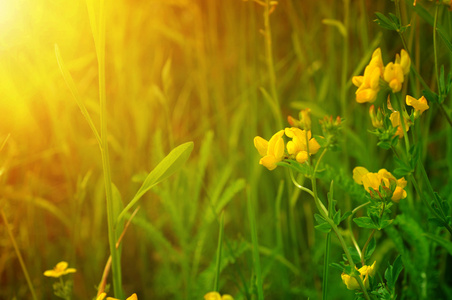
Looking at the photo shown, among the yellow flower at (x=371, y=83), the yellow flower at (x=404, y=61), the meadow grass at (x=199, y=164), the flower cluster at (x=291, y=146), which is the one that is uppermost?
the yellow flower at (x=404, y=61)

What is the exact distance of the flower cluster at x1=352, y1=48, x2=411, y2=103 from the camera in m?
0.50

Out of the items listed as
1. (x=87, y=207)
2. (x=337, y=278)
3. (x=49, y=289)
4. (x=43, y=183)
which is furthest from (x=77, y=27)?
(x=337, y=278)

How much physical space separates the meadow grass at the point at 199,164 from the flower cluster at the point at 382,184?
0.58 ft

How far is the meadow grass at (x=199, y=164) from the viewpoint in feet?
3.07

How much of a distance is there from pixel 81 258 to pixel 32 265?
0.13 metres

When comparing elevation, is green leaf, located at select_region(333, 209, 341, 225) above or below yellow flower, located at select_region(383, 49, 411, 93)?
below

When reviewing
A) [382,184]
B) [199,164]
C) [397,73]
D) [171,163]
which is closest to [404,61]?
[397,73]

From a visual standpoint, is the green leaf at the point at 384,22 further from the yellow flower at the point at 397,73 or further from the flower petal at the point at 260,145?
the flower petal at the point at 260,145

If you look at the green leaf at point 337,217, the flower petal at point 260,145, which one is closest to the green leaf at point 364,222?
the green leaf at point 337,217

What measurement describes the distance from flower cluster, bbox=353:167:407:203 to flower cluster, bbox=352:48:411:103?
9cm

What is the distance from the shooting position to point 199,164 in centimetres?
111

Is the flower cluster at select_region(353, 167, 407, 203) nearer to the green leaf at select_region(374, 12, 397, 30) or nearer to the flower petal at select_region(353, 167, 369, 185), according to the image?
the flower petal at select_region(353, 167, 369, 185)

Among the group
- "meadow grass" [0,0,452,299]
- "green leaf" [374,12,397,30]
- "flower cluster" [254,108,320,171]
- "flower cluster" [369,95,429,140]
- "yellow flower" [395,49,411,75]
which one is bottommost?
"meadow grass" [0,0,452,299]

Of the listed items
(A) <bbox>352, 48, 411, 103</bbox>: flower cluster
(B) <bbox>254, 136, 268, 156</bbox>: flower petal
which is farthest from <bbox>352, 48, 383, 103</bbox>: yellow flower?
(B) <bbox>254, 136, 268, 156</bbox>: flower petal
